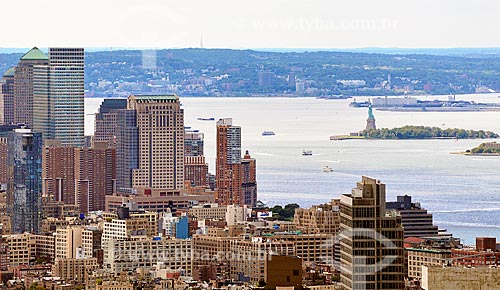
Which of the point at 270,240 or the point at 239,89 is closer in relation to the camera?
the point at 270,240

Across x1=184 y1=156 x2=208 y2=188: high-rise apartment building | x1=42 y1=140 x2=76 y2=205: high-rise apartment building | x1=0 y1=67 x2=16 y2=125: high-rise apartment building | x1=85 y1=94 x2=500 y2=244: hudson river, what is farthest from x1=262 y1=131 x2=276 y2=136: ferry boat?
x1=42 y1=140 x2=76 y2=205: high-rise apartment building

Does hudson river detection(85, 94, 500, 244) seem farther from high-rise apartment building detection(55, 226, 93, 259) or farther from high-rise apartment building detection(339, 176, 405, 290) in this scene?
high-rise apartment building detection(339, 176, 405, 290)

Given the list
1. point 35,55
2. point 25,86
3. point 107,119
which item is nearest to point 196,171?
point 107,119

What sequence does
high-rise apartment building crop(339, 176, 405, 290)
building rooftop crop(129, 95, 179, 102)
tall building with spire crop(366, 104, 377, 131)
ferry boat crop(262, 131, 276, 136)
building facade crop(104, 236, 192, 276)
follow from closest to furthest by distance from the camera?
high-rise apartment building crop(339, 176, 405, 290) < building facade crop(104, 236, 192, 276) < building rooftop crop(129, 95, 179, 102) < ferry boat crop(262, 131, 276, 136) < tall building with spire crop(366, 104, 377, 131)

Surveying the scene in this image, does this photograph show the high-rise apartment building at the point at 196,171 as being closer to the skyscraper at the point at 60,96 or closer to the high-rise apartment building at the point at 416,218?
the skyscraper at the point at 60,96

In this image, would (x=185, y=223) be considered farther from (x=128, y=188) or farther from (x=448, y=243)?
(x=128, y=188)

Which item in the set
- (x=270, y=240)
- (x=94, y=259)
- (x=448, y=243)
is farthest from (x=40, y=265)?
(x=448, y=243)

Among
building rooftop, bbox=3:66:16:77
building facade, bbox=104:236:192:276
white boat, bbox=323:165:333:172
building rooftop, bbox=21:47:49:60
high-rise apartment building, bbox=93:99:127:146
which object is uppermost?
building rooftop, bbox=21:47:49:60

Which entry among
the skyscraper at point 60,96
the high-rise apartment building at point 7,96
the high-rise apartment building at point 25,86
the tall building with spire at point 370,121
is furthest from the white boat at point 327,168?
the tall building with spire at point 370,121
